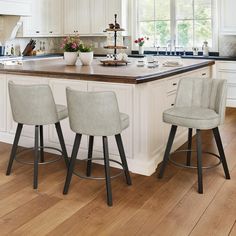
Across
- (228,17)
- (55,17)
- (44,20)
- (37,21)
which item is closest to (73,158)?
(228,17)

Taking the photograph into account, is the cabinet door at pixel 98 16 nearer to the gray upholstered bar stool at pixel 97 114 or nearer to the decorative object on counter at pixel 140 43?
the decorative object on counter at pixel 140 43

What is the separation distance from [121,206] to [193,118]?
2.94ft

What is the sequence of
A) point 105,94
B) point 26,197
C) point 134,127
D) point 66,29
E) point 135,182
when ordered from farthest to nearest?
point 66,29, point 134,127, point 135,182, point 26,197, point 105,94

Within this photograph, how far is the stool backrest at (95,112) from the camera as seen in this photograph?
8.41 ft

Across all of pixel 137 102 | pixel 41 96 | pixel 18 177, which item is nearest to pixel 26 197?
pixel 18 177

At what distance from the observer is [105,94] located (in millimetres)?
2547

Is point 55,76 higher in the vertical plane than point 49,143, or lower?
higher

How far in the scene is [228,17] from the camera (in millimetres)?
6047

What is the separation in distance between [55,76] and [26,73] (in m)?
0.40

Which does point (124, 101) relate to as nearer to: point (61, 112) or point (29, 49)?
point (61, 112)

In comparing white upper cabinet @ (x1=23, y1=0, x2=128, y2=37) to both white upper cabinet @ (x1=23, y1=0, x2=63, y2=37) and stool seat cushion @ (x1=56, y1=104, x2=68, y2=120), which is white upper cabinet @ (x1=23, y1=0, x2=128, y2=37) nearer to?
white upper cabinet @ (x1=23, y1=0, x2=63, y2=37)

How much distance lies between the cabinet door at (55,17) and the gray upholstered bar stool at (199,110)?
4.64 m

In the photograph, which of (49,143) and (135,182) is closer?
(135,182)

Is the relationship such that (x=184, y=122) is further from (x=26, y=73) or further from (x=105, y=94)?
(x=26, y=73)
